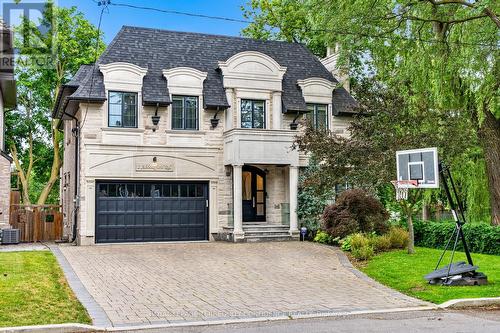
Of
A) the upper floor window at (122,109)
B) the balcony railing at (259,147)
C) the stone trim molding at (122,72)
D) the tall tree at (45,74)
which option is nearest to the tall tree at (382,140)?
the balcony railing at (259,147)

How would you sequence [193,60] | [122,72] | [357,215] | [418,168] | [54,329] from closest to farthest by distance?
[54,329], [418,168], [357,215], [122,72], [193,60]

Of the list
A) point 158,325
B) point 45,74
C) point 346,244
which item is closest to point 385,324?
point 158,325

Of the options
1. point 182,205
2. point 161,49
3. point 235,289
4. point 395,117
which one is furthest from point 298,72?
point 235,289

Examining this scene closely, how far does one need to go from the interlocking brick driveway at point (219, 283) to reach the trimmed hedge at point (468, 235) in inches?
163

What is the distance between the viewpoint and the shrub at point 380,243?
17938mm

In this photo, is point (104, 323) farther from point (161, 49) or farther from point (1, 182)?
point (161, 49)

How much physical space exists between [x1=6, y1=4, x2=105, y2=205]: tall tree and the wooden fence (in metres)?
11.5

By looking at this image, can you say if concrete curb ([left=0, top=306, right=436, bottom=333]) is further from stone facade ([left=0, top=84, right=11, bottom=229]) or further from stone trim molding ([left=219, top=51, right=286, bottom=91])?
stone facade ([left=0, top=84, right=11, bottom=229])

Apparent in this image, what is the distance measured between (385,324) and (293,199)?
1474 centimetres

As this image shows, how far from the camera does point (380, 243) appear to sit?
18031 mm

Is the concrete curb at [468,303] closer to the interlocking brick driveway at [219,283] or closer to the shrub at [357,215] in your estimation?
the interlocking brick driveway at [219,283]

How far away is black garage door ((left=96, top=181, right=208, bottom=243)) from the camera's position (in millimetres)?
22047

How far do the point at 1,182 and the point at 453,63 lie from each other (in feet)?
55.0

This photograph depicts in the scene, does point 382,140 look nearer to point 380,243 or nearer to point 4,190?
point 380,243
